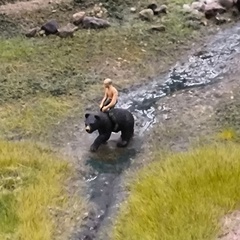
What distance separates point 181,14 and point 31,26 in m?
2.26

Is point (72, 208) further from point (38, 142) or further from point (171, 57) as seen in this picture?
point (171, 57)

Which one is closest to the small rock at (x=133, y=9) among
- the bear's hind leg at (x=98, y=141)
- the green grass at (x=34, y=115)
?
the green grass at (x=34, y=115)

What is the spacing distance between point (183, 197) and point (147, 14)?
453 cm

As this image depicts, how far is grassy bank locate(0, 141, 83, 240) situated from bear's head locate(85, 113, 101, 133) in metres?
0.42

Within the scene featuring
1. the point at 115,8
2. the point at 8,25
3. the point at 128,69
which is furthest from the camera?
the point at 115,8

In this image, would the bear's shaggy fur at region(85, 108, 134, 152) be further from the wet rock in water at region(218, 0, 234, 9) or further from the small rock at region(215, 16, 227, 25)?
the wet rock in water at region(218, 0, 234, 9)

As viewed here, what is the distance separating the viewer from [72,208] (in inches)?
228

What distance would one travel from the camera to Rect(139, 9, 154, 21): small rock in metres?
9.54

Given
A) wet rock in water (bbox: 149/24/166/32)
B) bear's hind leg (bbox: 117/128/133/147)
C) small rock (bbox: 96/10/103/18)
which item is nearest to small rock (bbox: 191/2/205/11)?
wet rock in water (bbox: 149/24/166/32)

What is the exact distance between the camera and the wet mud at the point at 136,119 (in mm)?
5902

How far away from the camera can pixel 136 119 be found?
7.18 m

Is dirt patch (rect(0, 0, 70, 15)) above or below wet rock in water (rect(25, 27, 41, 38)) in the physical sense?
below

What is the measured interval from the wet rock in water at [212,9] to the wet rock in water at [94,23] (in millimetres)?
1522

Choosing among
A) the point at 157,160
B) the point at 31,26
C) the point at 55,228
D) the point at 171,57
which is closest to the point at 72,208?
the point at 55,228
